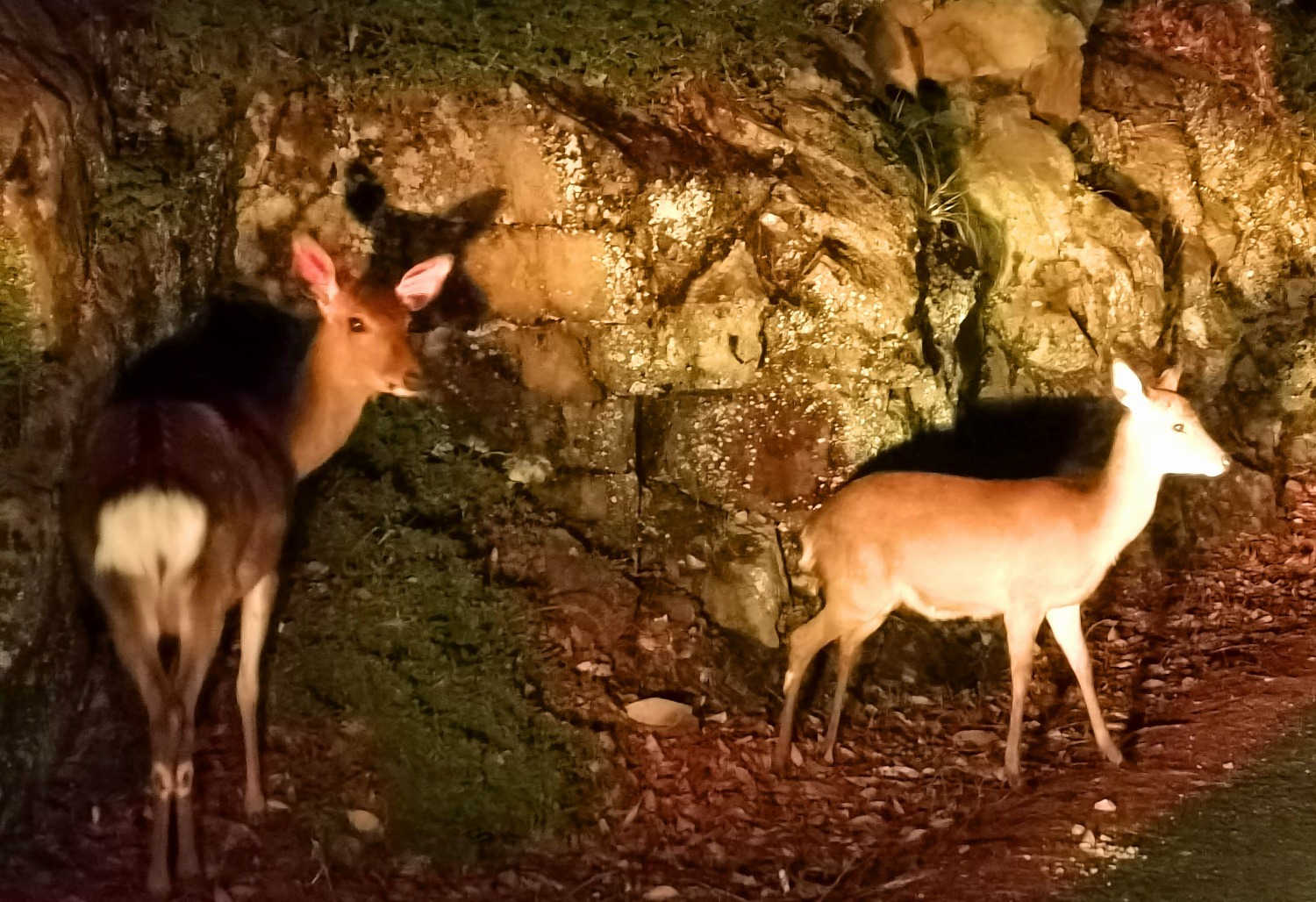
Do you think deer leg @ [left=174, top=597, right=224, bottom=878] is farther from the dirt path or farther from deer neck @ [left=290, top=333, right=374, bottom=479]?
deer neck @ [left=290, top=333, right=374, bottom=479]

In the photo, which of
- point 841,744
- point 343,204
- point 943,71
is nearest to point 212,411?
point 343,204

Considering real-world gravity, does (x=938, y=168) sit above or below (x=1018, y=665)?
above

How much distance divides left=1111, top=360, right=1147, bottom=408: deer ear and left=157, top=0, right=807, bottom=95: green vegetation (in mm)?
2207

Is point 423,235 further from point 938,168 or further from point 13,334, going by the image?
point 938,168

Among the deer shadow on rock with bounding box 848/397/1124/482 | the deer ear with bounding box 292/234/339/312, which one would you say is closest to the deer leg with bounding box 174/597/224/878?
the deer ear with bounding box 292/234/339/312

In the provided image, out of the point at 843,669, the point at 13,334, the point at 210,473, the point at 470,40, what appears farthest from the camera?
the point at 470,40

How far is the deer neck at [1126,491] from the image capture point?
544 cm

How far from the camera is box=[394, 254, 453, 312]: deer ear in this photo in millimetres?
5398

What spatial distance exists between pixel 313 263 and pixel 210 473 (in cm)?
100

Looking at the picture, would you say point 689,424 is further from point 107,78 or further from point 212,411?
point 107,78

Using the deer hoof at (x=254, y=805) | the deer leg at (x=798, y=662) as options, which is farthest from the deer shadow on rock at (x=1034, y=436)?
the deer hoof at (x=254, y=805)

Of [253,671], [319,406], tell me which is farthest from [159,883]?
[319,406]

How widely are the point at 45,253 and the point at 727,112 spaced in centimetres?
306

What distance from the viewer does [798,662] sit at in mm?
5652
